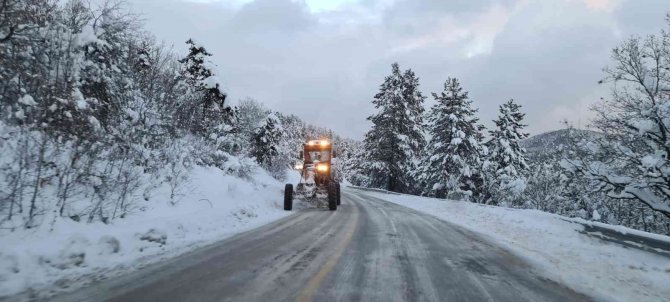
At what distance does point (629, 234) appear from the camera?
880 centimetres

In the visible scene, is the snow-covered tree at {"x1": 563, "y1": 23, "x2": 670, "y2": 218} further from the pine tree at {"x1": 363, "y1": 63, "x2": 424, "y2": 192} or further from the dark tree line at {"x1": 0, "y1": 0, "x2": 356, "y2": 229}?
the pine tree at {"x1": 363, "y1": 63, "x2": 424, "y2": 192}

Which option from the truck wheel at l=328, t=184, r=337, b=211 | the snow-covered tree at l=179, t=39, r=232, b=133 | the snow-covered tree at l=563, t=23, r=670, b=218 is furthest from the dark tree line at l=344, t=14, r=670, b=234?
the snow-covered tree at l=179, t=39, r=232, b=133

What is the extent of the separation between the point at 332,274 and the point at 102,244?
3578 mm

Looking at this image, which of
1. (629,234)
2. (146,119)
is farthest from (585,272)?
(146,119)

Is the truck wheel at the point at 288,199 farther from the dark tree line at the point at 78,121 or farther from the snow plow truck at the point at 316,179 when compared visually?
the dark tree line at the point at 78,121

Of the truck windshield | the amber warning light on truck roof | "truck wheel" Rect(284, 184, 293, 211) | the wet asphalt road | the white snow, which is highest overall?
the amber warning light on truck roof

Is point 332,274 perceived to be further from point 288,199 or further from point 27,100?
point 288,199

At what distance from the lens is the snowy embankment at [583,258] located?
6691 mm

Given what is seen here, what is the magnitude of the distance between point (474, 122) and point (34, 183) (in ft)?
112

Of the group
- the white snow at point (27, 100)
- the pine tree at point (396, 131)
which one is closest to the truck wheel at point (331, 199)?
the white snow at point (27, 100)

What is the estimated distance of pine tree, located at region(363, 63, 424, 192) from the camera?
137 ft

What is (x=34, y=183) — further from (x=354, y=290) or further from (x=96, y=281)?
(x=354, y=290)

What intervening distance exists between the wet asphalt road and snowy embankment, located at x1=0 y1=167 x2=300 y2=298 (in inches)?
17.5

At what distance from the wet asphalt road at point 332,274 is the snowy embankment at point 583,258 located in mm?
582
